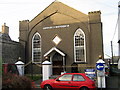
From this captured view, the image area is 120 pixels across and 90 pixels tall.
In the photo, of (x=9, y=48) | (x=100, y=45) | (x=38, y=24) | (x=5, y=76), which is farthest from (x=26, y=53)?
(x=5, y=76)

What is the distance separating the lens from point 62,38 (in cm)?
2236

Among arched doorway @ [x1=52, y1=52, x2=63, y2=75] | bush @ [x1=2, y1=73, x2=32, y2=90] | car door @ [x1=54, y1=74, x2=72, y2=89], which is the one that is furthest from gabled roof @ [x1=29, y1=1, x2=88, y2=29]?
bush @ [x1=2, y1=73, x2=32, y2=90]

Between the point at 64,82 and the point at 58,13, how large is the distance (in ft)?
44.4

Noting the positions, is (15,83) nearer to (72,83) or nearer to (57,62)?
(72,83)

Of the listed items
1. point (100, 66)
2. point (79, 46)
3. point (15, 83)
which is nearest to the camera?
point (15, 83)

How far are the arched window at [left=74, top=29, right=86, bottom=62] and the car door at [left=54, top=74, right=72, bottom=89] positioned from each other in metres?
10.1

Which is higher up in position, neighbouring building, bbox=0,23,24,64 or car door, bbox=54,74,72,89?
neighbouring building, bbox=0,23,24,64

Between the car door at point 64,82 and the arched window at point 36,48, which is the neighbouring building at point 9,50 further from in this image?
the car door at point 64,82

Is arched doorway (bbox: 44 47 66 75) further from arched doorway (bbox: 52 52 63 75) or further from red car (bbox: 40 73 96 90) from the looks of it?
red car (bbox: 40 73 96 90)

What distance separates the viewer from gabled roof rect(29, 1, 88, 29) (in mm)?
21953

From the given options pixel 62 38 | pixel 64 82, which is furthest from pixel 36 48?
pixel 64 82

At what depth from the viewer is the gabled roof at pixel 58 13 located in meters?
22.0

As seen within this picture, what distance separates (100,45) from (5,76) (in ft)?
51.8

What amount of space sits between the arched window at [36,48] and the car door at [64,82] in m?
12.1
